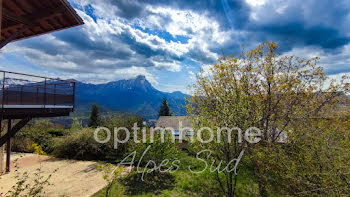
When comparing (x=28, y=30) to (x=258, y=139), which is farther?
(x=28, y=30)

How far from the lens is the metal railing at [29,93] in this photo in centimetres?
478

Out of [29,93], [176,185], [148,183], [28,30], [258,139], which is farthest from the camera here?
[148,183]

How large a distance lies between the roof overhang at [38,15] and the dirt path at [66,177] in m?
4.17

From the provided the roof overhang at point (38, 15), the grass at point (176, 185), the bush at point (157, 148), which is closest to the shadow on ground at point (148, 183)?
the grass at point (176, 185)

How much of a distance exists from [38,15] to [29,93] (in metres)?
2.61

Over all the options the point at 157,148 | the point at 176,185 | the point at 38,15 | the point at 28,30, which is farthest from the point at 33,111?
the point at 176,185

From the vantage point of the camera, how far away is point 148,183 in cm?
641

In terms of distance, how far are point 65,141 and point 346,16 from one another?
1471 centimetres

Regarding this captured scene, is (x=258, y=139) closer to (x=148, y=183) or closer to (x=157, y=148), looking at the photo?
(x=157, y=148)

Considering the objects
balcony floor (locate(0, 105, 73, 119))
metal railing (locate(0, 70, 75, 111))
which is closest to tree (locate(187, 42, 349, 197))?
balcony floor (locate(0, 105, 73, 119))

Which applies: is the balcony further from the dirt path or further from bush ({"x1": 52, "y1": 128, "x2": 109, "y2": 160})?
bush ({"x1": 52, "y1": 128, "x2": 109, "y2": 160})

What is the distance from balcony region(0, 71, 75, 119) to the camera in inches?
186

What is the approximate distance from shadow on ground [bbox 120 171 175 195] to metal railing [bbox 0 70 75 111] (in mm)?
3945

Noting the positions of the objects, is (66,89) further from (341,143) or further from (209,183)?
(341,143)
